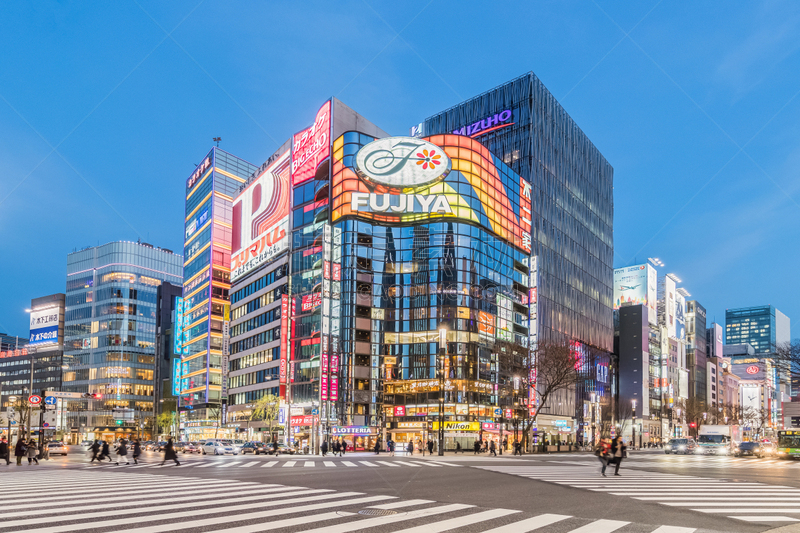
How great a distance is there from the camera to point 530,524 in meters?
12.6

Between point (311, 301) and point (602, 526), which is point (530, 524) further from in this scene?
point (311, 301)

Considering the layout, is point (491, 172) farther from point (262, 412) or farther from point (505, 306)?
point (262, 412)

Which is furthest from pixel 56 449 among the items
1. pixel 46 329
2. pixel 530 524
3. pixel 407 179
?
pixel 46 329

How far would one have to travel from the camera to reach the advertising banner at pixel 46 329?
167 metres

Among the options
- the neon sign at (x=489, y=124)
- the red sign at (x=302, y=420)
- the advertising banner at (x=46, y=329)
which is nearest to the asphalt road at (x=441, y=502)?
the red sign at (x=302, y=420)

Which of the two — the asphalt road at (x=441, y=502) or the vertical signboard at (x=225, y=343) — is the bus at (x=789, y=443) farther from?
the vertical signboard at (x=225, y=343)

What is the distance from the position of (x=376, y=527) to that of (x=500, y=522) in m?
2.50

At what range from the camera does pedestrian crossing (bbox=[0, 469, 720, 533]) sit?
1192 cm

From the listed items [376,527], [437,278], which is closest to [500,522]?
[376,527]

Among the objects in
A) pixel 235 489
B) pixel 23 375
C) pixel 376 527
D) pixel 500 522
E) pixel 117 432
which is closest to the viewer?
pixel 376 527

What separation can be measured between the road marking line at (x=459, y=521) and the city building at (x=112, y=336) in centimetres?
15153

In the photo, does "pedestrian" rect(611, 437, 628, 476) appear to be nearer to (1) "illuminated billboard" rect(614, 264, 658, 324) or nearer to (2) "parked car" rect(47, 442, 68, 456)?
(2) "parked car" rect(47, 442, 68, 456)

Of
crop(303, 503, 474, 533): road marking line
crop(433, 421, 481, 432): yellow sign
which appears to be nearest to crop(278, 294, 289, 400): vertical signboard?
crop(433, 421, 481, 432): yellow sign

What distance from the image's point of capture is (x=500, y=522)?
12812mm
